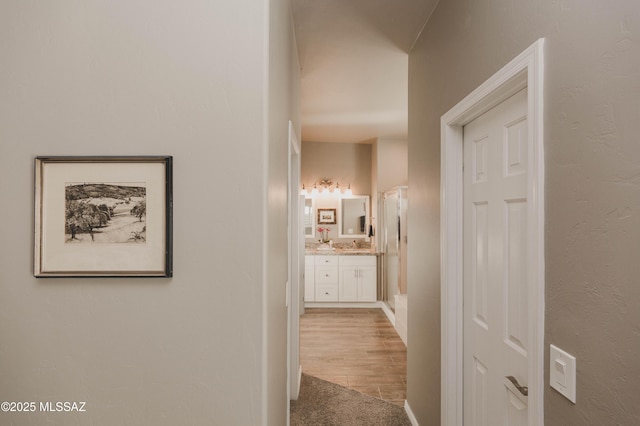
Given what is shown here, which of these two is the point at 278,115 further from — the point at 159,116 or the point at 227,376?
the point at 227,376

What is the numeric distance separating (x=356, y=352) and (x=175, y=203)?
10.8 ft

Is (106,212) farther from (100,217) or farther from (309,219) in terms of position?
(309,219)

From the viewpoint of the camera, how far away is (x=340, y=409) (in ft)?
9.32

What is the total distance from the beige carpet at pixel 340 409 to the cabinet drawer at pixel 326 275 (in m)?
2.78

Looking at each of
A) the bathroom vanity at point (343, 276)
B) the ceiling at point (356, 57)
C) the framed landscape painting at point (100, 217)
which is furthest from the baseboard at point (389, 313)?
the framed landscape painting at point (100, 217)

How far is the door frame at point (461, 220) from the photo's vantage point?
3.65ft

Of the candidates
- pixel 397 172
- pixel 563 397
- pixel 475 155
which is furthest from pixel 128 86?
pixel 397 172

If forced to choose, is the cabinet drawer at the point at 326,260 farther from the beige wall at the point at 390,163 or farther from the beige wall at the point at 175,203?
the beige wall at the point at 175,203

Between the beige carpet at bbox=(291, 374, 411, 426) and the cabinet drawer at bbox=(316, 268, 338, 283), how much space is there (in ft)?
9.11

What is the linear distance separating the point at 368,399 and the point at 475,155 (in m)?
2.18

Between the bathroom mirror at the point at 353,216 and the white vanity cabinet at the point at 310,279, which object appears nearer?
the white vanity cabinet at the point at 310,279

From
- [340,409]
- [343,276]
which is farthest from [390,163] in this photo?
[340,409]

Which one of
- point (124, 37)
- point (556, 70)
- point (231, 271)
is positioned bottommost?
point (231, 271)

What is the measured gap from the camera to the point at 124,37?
130cm
